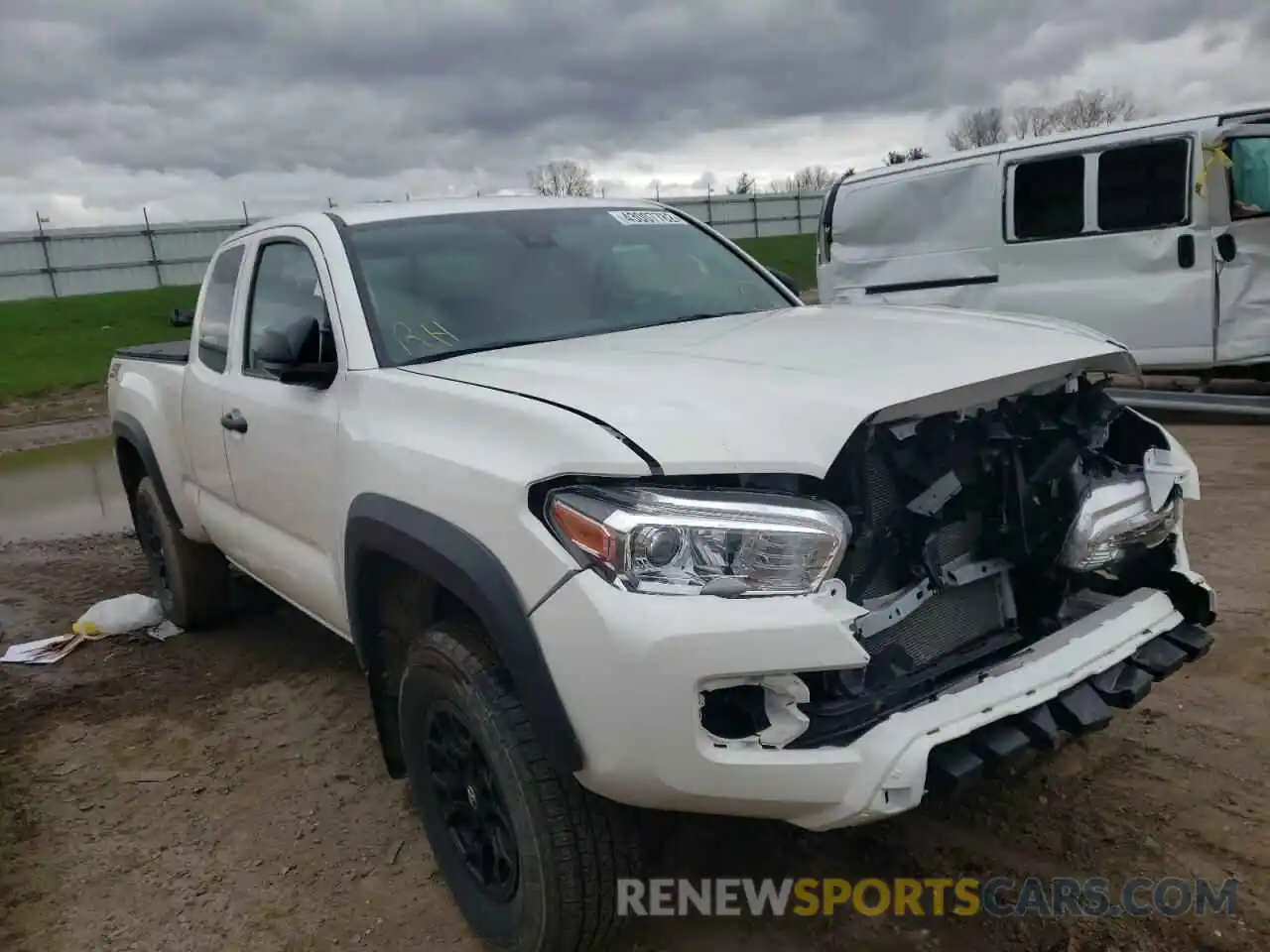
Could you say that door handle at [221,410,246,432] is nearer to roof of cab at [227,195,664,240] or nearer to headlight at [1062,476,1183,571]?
roof of cab at [227,195,664,240]

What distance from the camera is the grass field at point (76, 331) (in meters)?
17.5

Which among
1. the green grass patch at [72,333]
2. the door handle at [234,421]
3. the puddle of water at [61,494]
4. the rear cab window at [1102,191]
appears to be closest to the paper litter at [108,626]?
the door handle at [234,421]

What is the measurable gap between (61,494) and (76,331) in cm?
1459

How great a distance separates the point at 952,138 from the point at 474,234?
180 ft

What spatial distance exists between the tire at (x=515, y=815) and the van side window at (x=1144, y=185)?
720 centimetres

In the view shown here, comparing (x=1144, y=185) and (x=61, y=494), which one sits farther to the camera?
(x=61, y=494)

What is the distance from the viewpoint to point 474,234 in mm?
3547

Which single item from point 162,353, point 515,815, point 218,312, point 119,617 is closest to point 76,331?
point 119,617

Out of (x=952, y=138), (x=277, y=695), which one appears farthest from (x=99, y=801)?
(x=952, y=138)

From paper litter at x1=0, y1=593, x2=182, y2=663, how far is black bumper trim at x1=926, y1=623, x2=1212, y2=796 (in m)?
4.42

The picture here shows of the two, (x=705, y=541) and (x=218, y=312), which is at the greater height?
(x=218, y=312)

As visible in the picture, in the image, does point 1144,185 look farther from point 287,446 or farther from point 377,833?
point 377,833

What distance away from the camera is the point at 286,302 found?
3.71m

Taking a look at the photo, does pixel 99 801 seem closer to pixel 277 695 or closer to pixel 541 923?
pixel 277 695
